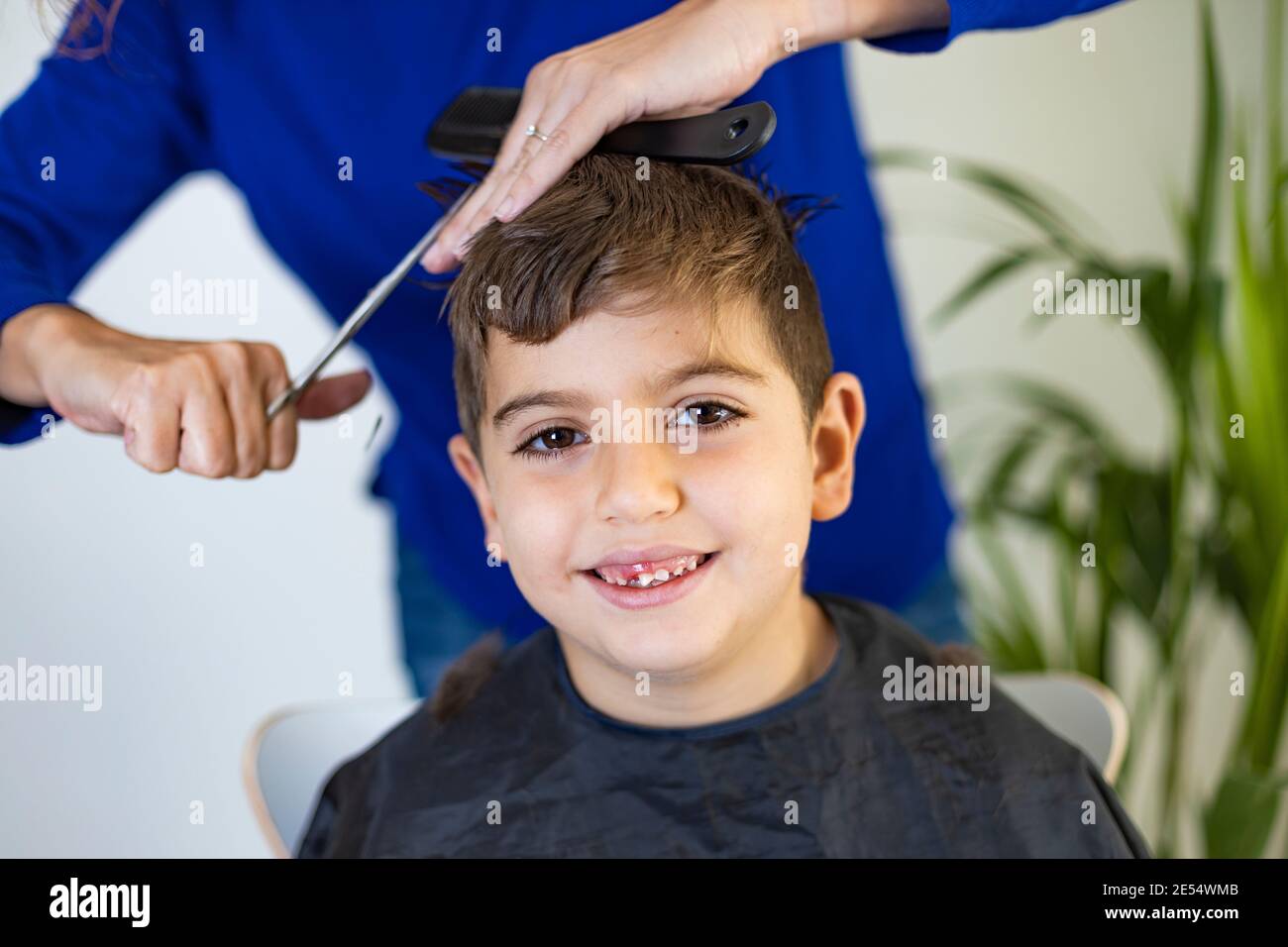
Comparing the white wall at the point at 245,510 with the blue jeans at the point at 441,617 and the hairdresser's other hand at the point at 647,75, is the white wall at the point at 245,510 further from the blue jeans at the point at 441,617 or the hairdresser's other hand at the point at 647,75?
the hairdresser's other hand at the point at 647,75

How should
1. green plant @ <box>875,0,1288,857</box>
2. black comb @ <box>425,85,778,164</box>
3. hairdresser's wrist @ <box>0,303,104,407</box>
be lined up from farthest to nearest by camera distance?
green plant @ <box>875,0,1288,857</box>
hairdresser's wrist @ <box>0,303,104,407</box>
black comb @ <box>425,85,778,164</box>

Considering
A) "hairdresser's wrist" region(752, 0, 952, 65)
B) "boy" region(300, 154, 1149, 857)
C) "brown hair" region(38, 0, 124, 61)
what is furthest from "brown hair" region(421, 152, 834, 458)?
"brown hair" region(38, 0, 124, 61)

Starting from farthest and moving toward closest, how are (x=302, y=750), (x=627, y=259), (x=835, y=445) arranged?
(x=302, y=750)
(x=835, y=445)
(x=627, y=259)

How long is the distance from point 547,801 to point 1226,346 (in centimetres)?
78

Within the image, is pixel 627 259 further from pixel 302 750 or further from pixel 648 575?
pixel 302 750

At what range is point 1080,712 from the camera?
3.26 feet

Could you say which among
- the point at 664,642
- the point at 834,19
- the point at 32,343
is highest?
the point at 834,19

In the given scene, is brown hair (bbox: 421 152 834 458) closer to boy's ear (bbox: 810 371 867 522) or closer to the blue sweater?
boy's ear (bbox: 810 371 867 522)

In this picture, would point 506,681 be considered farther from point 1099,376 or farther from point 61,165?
point 1099,376

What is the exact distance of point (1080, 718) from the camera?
99cm

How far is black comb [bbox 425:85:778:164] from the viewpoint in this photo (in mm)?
777

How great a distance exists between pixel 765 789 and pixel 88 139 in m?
0.80

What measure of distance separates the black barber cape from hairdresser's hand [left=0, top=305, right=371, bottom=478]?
301 mm

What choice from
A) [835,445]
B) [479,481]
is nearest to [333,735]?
[479,481]
